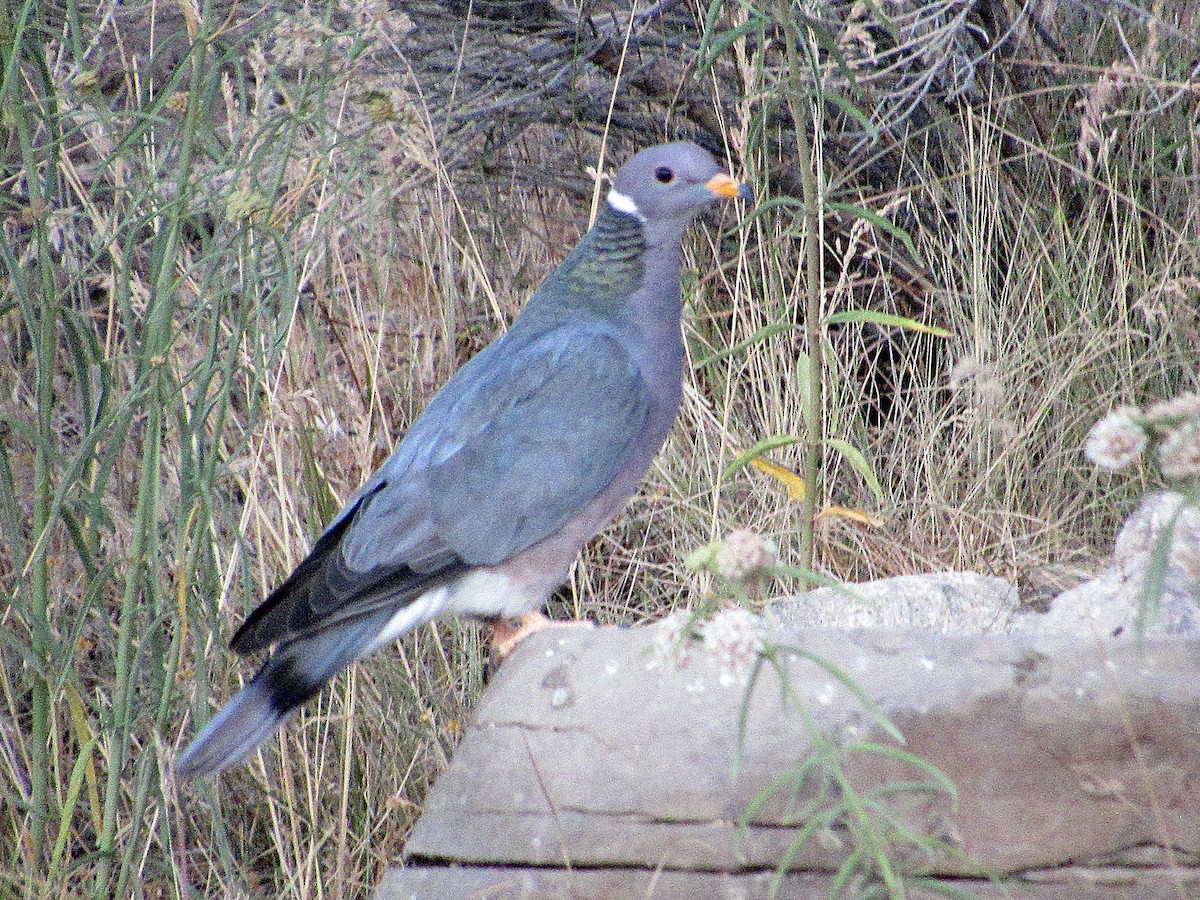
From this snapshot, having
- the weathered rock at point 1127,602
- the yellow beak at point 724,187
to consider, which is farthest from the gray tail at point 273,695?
the weathered rock at point 1127,602

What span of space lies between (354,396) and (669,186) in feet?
3.47

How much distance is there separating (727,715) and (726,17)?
3060 millimetres


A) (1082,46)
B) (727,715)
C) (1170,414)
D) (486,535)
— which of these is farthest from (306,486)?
(1082,46)

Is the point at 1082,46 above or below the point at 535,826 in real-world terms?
above

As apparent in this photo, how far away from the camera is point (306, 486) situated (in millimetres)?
3605

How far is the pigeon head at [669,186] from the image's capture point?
3.22 metres

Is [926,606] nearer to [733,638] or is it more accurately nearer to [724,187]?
[724,187]

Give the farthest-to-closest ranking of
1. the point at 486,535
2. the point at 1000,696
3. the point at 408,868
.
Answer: the point at 486,535
the point at 408,868
the point at 1000,696

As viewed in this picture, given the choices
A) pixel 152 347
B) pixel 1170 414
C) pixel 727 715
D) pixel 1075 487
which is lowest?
pixel 1075 487

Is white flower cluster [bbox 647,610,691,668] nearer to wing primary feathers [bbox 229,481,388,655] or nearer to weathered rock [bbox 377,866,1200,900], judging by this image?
weathered rock [bbox 377,866,1200,900]

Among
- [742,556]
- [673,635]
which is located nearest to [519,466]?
[673,635]

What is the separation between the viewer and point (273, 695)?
9.09ft

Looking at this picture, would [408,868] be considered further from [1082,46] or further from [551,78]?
[1082,46]

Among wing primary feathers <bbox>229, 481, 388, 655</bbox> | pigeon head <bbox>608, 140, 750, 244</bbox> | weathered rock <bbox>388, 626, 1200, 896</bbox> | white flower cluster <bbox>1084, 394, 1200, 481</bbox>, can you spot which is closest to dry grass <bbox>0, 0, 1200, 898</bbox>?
wing primary feathers <bbox>229, 481, 388, 655</bbox>
